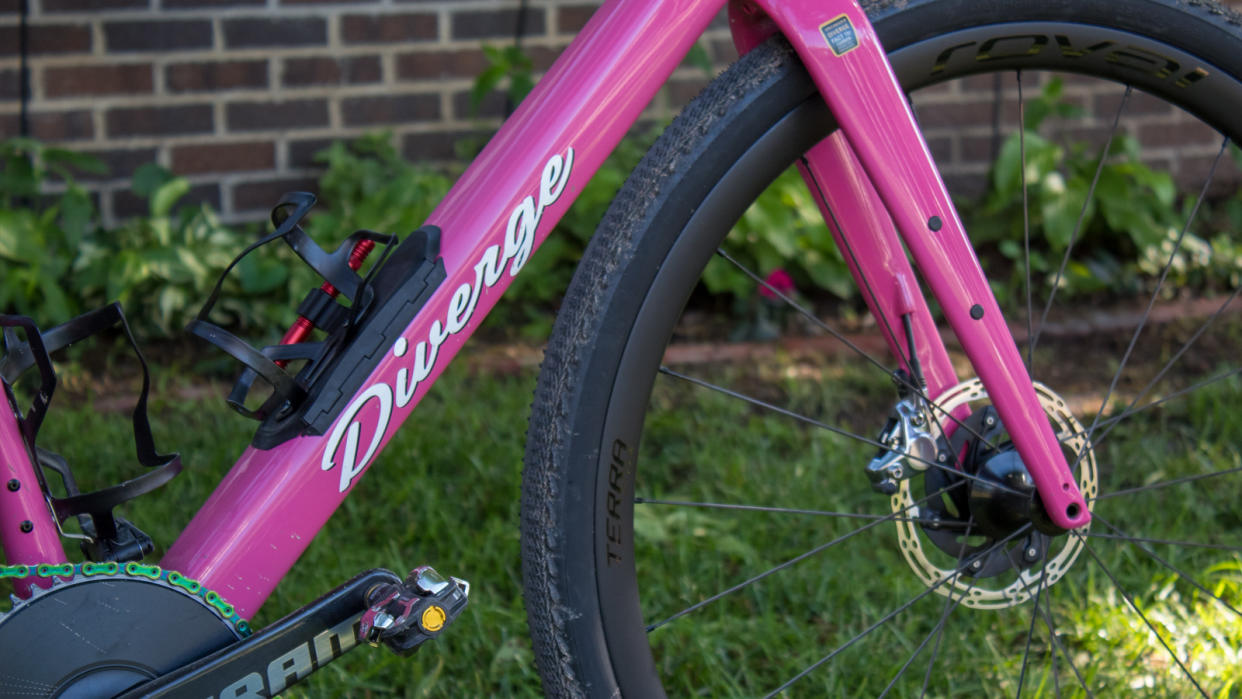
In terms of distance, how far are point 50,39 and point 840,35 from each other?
230cm

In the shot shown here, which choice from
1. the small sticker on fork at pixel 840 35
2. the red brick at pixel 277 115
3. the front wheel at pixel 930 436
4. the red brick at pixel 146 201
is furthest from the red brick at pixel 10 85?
the small sticker on fork at pixel 840 35

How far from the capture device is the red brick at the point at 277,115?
114 inches

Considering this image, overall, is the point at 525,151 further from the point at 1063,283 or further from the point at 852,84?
the point at 1063,283

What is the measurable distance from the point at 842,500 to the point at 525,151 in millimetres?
1199

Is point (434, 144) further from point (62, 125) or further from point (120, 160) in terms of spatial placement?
point (62, 125)

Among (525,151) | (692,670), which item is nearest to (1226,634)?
(692,670)

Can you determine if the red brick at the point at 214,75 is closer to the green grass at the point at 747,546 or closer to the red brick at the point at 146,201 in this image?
the red brick at the point at 146,201

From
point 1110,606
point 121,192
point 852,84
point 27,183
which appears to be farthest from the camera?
point 121,192

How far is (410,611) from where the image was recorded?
1096mm

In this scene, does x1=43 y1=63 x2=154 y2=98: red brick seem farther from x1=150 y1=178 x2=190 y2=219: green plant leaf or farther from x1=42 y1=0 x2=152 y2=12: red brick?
x1=150 y1=178 x2=190 y2=219: green plant leaf

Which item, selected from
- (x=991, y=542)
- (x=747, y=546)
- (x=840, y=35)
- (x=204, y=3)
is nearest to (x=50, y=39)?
(x=204, y=3)

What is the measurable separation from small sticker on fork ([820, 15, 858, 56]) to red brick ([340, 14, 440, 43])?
80.8 inches

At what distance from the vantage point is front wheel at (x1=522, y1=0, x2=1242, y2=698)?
1119mm

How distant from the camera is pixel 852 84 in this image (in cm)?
112
